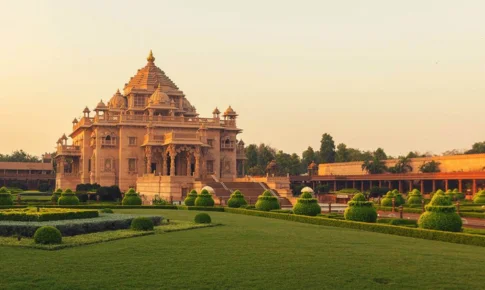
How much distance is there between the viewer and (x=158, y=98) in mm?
58938

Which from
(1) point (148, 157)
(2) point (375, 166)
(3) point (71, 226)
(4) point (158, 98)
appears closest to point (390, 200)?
(1) point (148, 157)

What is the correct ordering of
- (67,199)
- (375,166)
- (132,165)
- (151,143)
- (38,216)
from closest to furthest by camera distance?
(38,216) → (67,199) → (151,143) → (132,165) → (375,166)

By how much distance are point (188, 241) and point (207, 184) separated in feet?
101

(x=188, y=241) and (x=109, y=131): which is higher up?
(x=109, y=131)

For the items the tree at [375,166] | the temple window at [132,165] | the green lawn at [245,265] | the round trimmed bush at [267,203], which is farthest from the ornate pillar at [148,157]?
the green lawn at [245,265]

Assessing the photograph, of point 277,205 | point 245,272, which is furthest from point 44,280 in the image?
Answer: point 277,205

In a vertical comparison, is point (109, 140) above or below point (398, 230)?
above

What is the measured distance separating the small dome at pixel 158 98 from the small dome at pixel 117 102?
5.46 m

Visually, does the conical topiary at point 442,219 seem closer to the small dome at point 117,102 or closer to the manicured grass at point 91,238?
the manicured grass at point 91,238

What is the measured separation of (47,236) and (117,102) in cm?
4918

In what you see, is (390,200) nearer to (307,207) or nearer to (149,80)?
(307,207)

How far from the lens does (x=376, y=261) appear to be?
14.0 m

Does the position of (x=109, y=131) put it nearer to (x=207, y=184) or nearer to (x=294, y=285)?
(x=207, y=184)

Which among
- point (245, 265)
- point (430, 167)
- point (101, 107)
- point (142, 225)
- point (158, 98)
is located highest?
point (158, 98)
